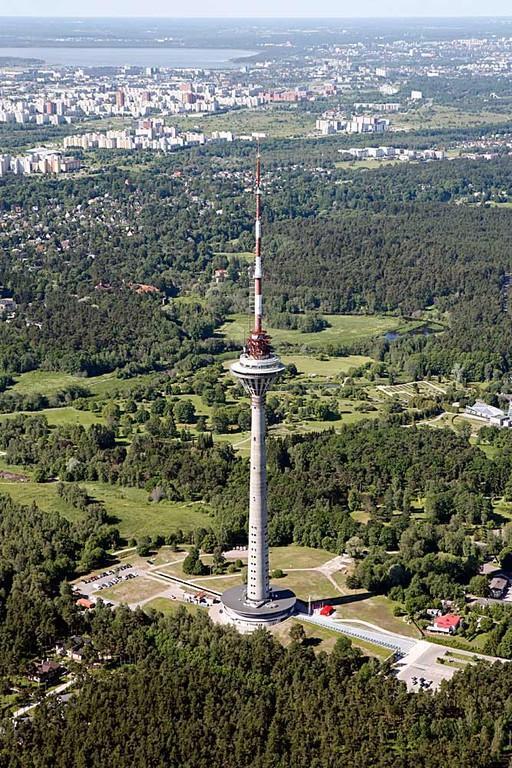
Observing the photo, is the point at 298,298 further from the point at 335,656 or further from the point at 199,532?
the point at 335,656

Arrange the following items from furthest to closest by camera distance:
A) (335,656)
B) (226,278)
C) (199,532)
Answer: (226,278), (199,532), (335,656)

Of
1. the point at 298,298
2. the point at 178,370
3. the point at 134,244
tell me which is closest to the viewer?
the point at 178,370

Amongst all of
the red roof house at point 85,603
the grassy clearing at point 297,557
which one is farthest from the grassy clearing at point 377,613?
the red roof house at point 85,603

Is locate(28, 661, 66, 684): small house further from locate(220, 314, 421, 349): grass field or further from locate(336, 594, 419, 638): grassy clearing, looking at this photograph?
locate(220, 314, 421, 349): grass field

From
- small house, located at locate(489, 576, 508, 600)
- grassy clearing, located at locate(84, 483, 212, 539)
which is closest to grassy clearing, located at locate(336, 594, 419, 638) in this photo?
small house, located at locate(489, 576, 508, 600)

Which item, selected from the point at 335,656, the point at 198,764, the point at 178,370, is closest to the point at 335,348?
the point at 178,370

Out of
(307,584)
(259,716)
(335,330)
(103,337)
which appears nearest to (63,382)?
(103,337)
